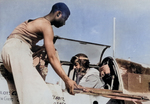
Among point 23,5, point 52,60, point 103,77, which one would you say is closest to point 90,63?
point 103,77

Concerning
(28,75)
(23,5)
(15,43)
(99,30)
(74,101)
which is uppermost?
(23,5)

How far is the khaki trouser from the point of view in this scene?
5.89 meters

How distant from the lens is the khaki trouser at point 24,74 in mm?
5895

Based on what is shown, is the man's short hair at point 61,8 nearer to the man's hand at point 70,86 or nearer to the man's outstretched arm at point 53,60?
the man's outstretched arm at point 53,60

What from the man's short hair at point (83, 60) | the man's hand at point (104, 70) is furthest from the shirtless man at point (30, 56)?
the man's hand at point (104, 70)

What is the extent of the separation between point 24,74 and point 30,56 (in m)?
0.42

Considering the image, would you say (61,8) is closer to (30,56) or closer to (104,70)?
(30,56)

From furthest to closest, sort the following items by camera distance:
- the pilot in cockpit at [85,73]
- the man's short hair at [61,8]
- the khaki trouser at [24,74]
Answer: the man's short hair at [61,8]
the pilot in cockpit at [85,73]
the khaki trouser at [24,74]

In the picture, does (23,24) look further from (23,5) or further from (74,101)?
(74,101)

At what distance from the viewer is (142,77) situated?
6.67 metres

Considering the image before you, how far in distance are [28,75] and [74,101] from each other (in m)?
1.11

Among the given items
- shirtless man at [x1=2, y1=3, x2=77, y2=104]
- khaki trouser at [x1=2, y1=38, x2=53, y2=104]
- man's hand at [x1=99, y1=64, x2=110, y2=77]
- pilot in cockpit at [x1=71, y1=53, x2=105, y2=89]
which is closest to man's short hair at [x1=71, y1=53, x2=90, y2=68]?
pilot in cockpit at [x1=71, y1=53, x2=105, y2=89]

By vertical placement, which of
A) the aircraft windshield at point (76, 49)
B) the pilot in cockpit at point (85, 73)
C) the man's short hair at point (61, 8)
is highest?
the man's short hair at point (61, 8)

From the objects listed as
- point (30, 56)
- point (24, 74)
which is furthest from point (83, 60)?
point (24, 74)
